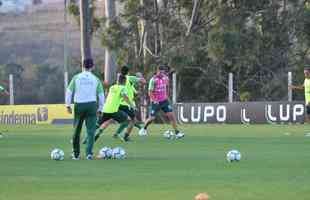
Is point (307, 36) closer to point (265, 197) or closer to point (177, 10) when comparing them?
point (177, 10)

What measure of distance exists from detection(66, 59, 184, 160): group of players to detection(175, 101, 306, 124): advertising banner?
10.7 meters

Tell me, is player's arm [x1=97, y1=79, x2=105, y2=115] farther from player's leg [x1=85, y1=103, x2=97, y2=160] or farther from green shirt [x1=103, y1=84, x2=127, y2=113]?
green shirt [x1=103, y1=84, x2=127, y2=113]

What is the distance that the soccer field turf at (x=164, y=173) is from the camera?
1254 cm

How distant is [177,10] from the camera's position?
5047 centimetres

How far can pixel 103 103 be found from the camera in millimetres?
19188

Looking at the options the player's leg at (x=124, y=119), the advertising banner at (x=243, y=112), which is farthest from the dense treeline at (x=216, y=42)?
the player's leg at (x=124, y=119)

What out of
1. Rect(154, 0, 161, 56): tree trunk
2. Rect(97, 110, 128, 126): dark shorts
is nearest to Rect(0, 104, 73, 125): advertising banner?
Rect(154, 0, 161, 56): tree trunk

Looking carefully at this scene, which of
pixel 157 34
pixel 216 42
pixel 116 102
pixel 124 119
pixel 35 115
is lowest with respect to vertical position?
pixel 35 115

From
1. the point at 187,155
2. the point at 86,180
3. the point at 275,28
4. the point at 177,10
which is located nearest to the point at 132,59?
the point at 177,10

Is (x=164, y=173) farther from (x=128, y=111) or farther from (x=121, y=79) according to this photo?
(x=128, y=111)

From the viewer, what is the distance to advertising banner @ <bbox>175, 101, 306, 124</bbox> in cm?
3894

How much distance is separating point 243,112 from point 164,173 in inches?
991

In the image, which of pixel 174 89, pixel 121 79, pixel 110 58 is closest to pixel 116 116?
pixel 121 79

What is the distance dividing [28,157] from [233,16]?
95.8ft
